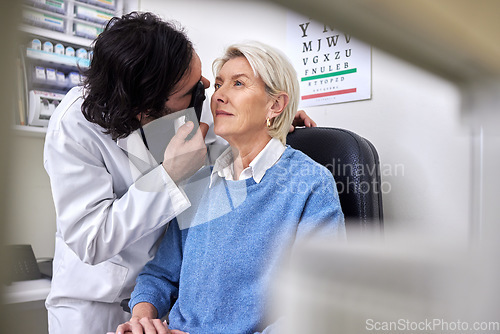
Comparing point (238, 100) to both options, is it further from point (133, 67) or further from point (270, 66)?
point (133, 67)

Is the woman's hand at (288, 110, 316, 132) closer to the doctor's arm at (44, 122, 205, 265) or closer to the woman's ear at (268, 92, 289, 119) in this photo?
the woman's ear at (268, 92, 289, 119)

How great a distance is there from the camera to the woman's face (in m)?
1.03

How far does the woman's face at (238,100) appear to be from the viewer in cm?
103

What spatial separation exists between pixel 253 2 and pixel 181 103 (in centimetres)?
98

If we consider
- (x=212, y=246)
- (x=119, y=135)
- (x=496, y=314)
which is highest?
(x=119, y=135)

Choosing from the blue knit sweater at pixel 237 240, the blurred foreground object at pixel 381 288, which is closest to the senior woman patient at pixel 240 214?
the blue knit sweater at pixel 237 240

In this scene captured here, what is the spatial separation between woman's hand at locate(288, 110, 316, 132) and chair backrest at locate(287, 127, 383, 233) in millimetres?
17

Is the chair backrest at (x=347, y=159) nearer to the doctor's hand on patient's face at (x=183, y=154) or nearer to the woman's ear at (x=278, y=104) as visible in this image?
the woman's ear at (x=278, y=104)

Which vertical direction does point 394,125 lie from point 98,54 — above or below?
below

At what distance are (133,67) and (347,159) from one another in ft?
1.80

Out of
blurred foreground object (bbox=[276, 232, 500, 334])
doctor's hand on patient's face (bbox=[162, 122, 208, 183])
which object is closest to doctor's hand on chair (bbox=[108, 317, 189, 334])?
doctor's hand on patient's face (bbox=[162, 122, 208, 183])

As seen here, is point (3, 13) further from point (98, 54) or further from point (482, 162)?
point (98, 54)

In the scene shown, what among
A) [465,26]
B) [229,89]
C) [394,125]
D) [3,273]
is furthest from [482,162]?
[229,89]

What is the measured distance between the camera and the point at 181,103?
3.56 ft
